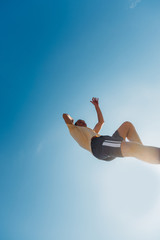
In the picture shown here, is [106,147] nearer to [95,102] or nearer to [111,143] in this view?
[111,143]

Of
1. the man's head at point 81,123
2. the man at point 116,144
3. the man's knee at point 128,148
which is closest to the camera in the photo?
the man at point 116,144

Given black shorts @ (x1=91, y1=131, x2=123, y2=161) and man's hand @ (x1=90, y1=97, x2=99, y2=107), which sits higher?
man's hand @ (x1=90, y1=97, x2=99, y2=107)

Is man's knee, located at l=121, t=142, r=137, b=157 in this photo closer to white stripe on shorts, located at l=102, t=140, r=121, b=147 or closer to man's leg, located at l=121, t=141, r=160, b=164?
man's leg, located at l=121, t=141, r=160, b=164

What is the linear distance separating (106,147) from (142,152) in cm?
83

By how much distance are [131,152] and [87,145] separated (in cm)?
127

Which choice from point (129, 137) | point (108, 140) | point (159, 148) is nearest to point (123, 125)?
point (129, 137)

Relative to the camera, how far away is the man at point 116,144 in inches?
108

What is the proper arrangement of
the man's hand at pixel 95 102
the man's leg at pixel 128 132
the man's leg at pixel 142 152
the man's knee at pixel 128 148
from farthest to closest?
the man's hand at pixel 95 102
the man's leg at pixel 128 132
the man's knee at pixel 128 148
the man's leg at pixel 142 152

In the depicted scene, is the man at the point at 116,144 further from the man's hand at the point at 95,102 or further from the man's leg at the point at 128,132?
the man's hand at the point at 95,102

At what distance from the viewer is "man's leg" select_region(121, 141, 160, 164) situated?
2.63 metres

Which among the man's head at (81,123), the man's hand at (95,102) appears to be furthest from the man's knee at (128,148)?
the man's hand at (95,102)

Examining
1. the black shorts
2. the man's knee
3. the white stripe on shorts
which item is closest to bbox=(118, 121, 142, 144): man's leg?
the black shorts

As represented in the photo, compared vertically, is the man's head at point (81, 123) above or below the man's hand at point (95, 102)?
below

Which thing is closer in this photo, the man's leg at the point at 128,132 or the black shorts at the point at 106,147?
the black shorts at the point at 106,147
